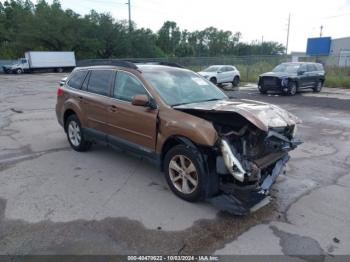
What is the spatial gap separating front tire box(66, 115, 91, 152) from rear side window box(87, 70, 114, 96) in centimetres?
80

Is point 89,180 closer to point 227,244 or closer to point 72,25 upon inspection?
point 227,244

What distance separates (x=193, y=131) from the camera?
147 inches

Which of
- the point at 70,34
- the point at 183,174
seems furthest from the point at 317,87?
the point at 70,34

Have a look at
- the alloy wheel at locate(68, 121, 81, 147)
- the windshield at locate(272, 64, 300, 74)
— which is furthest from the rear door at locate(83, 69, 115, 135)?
the windshield at locate(272, 64, 300, 74)

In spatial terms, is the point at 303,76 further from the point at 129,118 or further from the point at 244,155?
the point at 244,155

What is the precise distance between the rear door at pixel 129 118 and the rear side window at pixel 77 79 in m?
1.25

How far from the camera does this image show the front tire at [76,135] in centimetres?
589

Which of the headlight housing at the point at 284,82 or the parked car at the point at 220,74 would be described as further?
the parked car at the point at 220,74

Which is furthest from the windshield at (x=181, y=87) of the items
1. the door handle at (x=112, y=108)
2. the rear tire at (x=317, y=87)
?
the rear tire at (x=317, y=87)

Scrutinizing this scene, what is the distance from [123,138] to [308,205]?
2840mm

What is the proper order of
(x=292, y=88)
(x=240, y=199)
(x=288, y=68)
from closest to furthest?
(x=240, y=199), (x=292, y=88), (x=288, y=68)

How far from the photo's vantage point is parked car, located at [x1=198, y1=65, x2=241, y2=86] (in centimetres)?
2027

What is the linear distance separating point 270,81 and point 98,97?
13191mm

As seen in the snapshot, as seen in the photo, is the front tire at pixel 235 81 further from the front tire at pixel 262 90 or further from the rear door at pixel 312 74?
the rear door at pixel 312 74
